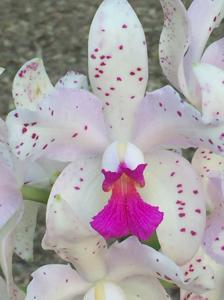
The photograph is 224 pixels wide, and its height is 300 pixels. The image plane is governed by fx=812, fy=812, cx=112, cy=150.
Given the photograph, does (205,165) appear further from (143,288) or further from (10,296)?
(10,296)

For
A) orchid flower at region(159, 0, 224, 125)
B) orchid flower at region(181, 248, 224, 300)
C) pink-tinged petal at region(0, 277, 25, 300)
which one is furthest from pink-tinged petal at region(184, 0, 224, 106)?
pink-tinged petal at region(0, 277, 25, 300)

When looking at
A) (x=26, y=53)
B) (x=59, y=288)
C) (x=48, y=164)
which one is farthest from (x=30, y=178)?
(x=26, y=53)

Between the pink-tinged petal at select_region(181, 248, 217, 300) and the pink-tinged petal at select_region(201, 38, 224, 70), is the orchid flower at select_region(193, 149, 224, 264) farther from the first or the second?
the pink-tinged petal at select_region(201, 38, 224, 70)

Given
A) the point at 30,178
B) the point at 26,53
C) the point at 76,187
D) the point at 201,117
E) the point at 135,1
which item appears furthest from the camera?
the point at 135,1

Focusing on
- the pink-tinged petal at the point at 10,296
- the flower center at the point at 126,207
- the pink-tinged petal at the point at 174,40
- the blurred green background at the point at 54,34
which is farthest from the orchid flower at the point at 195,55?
the blurred green background at the point at 54,34

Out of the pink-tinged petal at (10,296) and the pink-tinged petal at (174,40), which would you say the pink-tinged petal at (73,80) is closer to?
the pink-tinged petal at (174,40)

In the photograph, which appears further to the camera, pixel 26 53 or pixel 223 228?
pixel 26 53

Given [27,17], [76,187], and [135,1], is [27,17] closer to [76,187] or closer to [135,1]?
[135,1]
